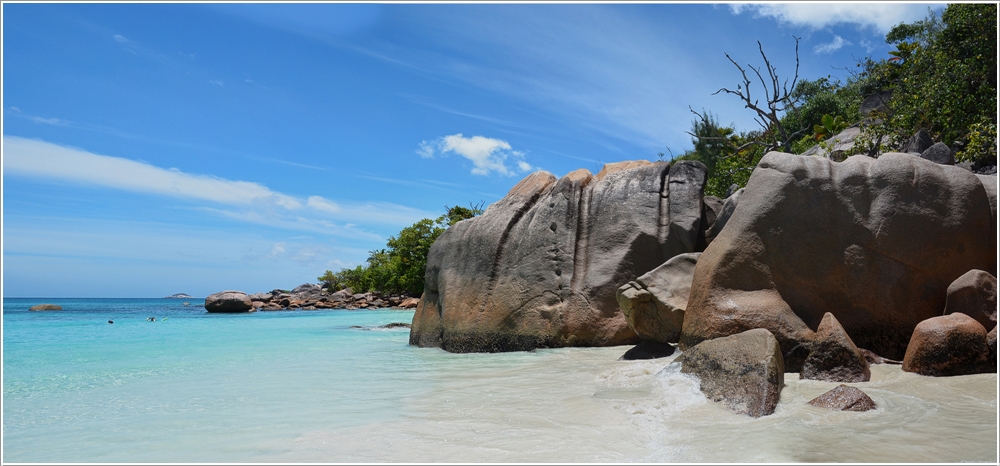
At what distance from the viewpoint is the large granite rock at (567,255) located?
8.33 metres

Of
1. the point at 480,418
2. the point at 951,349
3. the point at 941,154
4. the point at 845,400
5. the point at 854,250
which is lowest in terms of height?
the point at 480,418

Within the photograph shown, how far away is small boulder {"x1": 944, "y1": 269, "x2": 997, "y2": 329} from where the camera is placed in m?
5.33

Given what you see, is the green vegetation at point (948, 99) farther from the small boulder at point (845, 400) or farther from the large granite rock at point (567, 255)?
the small boulder at point (845, 400)

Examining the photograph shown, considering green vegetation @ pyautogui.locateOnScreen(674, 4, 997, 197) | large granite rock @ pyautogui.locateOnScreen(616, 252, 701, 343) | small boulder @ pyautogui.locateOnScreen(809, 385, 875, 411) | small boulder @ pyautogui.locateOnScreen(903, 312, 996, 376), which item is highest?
green vegetation @ pyautogui.locateOnScreen(674, 4, 997, 197)

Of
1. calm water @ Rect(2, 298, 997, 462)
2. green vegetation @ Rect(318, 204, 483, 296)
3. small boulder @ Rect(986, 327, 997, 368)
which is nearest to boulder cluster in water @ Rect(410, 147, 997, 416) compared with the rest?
small boulder @ Rect(986, 327, 997, 368)

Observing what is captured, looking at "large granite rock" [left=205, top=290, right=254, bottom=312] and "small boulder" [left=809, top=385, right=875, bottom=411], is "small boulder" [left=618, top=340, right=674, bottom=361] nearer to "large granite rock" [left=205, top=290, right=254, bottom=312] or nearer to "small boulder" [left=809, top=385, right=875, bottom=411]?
"small boulder" [left=809, top=385, right=875, bottom=411]

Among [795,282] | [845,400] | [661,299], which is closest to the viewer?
[845,400]

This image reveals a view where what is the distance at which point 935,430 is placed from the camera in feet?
11.6

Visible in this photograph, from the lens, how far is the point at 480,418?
4375 millimetres

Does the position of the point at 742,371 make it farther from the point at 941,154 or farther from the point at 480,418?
the point at 941,154

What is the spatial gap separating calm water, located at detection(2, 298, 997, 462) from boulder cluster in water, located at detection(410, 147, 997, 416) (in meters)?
0.31

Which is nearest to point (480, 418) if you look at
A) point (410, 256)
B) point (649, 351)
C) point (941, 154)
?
point (649, 351)

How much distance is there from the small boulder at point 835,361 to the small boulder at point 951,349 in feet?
1.42

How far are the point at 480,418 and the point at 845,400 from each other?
2392 millimetres
